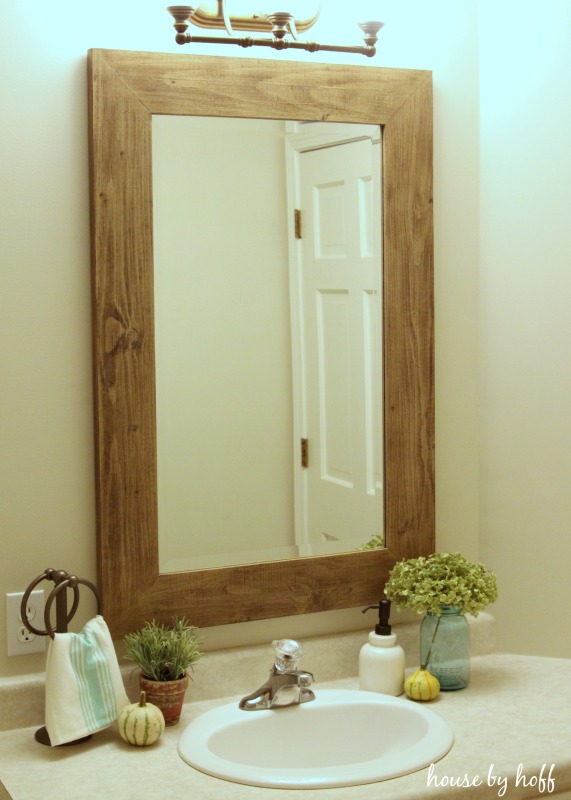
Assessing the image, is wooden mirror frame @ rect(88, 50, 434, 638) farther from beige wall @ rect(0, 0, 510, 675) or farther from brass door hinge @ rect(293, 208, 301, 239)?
brass door hinge @ rect(293, 208, 301, 239)

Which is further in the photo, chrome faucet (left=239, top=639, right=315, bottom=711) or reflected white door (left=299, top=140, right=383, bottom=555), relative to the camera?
reflected white door (left=299, top=140, right=383, bottom=555)

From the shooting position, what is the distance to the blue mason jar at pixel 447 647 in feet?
5.53

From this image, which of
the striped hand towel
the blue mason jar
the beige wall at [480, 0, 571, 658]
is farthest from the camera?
the beige wall at [480, 0, 571, 658]

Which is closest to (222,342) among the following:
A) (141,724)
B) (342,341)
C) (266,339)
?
(266,339)

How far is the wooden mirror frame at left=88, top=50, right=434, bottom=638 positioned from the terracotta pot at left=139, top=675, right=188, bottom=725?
12 centimetres

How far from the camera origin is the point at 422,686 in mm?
1623

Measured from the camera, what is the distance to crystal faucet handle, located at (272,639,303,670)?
5.16 ft

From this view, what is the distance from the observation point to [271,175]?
5.46 feet

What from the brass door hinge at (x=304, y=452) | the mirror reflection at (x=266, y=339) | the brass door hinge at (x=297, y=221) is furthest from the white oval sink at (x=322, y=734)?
the brass door hinge at (x=297, y=221)

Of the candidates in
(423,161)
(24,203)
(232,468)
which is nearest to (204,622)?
(232,468)

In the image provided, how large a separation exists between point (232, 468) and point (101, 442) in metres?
0.24

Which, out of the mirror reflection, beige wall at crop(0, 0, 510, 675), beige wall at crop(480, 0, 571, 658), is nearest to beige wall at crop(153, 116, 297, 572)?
the mirror reflection

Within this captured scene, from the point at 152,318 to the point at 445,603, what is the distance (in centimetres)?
70

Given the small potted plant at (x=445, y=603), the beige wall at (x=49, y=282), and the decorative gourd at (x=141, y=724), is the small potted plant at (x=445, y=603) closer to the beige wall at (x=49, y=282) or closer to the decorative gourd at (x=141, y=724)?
the beige wall at (x=49, y=282)
